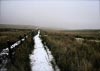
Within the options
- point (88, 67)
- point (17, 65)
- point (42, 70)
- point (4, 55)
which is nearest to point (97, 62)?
point (88, 67)

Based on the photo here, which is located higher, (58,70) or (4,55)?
(4,55)

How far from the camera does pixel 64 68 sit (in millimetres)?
6949

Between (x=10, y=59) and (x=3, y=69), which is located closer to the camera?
(x=3, y=69)

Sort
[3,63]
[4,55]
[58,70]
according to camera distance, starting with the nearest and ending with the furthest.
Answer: [58,70]
[3,63]
[4,55]

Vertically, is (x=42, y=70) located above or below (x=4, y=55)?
below

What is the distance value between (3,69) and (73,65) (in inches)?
118

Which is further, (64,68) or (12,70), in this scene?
(64,68)

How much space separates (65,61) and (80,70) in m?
1.61

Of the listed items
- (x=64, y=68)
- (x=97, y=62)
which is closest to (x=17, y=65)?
(x=64, y=68)

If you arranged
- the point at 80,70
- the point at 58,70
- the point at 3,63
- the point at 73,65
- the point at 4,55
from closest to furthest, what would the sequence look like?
the point at 80,70 < the point at 73,65 < the point at 58,70 < the point at 3,63 < the point at 4,55

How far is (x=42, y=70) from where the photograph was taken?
7215 millimetres

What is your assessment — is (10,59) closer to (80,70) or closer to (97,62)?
(80,70)

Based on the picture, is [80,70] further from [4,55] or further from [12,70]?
[4,55]

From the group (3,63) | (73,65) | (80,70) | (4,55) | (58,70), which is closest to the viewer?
(80,70)
